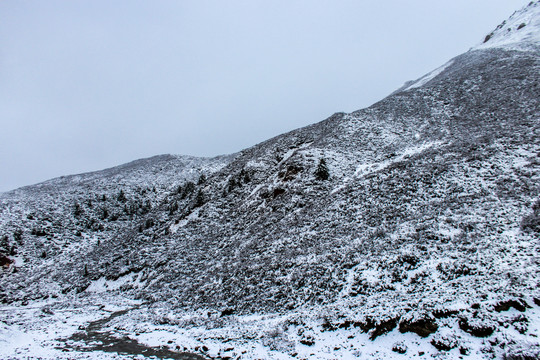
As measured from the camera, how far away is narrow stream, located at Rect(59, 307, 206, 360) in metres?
12.9


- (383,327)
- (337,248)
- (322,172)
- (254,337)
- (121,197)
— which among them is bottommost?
(383,327)

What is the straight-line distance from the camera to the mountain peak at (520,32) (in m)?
52.7

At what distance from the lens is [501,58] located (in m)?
48.1

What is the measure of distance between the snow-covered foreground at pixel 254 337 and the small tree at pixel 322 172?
16.7 m

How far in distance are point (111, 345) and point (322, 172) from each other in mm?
22181

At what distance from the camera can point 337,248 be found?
18.2m

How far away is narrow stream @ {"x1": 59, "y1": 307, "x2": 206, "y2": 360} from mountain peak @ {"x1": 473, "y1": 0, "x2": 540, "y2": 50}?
68.2 m

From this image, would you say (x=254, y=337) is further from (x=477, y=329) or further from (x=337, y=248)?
(x=477, y=329)

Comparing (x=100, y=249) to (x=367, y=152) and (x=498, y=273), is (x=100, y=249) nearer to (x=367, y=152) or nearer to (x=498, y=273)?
(x=367, y=152)

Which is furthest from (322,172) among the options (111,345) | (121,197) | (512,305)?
(121,197)

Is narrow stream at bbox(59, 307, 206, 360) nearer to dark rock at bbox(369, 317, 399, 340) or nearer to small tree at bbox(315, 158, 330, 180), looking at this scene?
dark rock at bbox(369, 317, 399, 340)

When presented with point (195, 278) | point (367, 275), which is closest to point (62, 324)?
point (195, 278)

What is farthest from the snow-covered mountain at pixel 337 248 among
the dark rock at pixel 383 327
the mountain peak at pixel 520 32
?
the mountain peak at pixel 520 32

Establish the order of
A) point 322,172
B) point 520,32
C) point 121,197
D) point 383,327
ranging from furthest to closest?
point 520,32 < point 121,197 < point 322,172 < point 383,327
